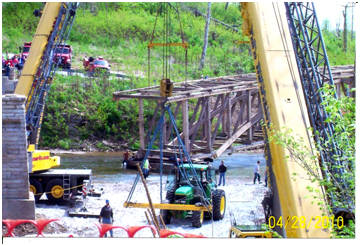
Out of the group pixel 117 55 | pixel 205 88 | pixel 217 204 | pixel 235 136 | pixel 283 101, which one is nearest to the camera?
pixel 283 101

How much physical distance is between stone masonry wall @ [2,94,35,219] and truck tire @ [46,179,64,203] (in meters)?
3.53

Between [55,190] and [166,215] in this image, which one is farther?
[55,190]

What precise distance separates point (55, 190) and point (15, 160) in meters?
3.74

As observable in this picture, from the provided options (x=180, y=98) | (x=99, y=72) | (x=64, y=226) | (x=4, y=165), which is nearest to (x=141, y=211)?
(x=64, y=226)

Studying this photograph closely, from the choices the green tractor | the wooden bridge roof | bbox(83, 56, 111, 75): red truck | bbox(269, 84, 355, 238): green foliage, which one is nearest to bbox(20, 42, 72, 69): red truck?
bbox(83, 56, 111, 75): red truck

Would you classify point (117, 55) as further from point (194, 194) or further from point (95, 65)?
point (194, 194)

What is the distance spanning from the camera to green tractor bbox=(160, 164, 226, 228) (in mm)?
13396

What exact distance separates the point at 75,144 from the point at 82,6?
34.7 feet

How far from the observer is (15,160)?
1255 cm

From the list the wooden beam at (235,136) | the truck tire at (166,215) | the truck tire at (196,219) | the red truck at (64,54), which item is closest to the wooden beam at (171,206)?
the truck tire at (196,219)

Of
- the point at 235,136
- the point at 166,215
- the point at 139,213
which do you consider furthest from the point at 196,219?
the point at 235,136

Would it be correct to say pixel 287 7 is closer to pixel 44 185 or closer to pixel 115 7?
pixel 44 185

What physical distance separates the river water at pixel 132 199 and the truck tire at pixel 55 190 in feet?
0.84

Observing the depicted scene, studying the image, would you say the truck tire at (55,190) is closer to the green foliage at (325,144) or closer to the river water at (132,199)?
the river water at (132,199)
